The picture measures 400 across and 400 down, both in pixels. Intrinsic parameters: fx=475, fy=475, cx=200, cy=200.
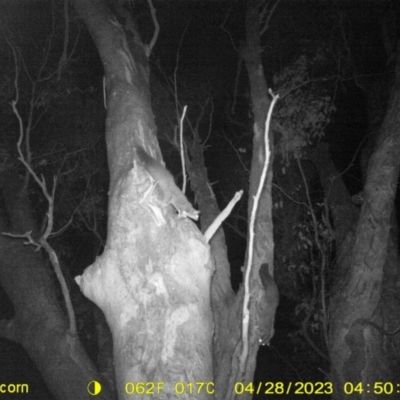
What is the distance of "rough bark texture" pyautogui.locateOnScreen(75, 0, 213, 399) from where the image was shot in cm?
239

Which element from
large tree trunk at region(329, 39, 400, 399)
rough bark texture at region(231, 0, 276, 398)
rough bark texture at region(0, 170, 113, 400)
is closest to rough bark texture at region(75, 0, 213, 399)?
rough bark texture at region(231, 0, 276, 398)

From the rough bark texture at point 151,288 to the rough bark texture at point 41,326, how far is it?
→ 250 cm

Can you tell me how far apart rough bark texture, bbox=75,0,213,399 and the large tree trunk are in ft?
8.73

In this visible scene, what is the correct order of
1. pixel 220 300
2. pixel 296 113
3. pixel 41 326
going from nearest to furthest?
1. pixel 220 300
2. pixel 41 326
3. pixel 296 113

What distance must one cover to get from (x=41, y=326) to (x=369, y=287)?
348cm

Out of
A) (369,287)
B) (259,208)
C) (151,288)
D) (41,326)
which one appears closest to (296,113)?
(369,287)

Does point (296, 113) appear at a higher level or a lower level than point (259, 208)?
higher

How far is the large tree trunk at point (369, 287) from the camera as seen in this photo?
4738 millimetres

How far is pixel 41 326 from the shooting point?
517 cm

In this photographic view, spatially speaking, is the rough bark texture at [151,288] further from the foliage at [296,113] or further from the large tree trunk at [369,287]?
the foliage at [296,113]

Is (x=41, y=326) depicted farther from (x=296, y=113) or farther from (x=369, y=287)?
(x=296, y=113)

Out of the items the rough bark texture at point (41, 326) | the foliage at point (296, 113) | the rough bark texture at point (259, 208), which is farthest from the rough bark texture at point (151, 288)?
the foliage at point (296, 113)

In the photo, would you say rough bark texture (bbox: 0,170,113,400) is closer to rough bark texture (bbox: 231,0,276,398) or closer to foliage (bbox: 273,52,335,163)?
rough bark texture (bbox: 231,0,276,398)

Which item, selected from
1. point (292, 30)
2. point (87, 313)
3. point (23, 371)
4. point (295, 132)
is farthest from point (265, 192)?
point (23, 371)
